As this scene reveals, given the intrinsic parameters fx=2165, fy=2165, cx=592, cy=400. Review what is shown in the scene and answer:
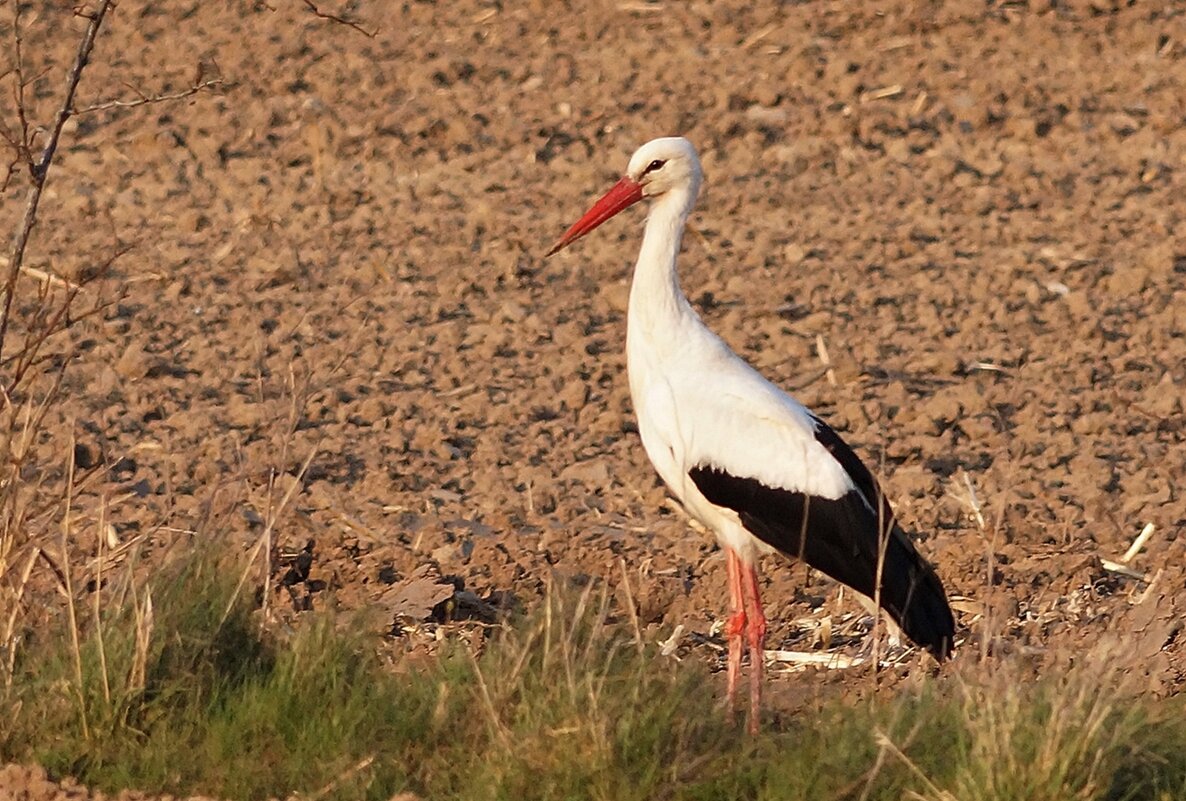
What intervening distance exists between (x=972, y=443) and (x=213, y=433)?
3.02 metres

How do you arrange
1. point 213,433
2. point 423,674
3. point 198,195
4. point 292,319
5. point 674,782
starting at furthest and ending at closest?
point 198,195 → point 292,319 → point 213,433 → point 423,674 → point 674,782

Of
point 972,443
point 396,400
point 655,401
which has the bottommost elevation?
→ point 972,443

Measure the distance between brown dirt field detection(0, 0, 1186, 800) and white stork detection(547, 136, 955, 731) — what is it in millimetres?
347

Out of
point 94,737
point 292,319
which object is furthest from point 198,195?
point 94,737

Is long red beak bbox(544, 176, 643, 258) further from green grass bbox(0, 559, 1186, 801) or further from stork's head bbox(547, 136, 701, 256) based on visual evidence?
green grass bbox(0, 559, 1186, 801)

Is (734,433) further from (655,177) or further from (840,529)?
(655,177)

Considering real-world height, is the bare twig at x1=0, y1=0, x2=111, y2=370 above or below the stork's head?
above

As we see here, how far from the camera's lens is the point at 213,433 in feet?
27.9

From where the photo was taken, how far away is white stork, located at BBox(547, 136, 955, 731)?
6680 millimetres

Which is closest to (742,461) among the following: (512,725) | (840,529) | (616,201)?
(840,529)

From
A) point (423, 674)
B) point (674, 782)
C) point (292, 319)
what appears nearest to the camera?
point (674, 782)

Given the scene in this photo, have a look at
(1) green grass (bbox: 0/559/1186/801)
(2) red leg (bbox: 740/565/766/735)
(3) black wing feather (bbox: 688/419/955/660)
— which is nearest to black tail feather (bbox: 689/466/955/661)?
(3) black wing feather (bbox: 688/419/955/660)

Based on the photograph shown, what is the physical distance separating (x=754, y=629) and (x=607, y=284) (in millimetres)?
3971

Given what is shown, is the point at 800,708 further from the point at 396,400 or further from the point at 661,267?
the point at 396,400
